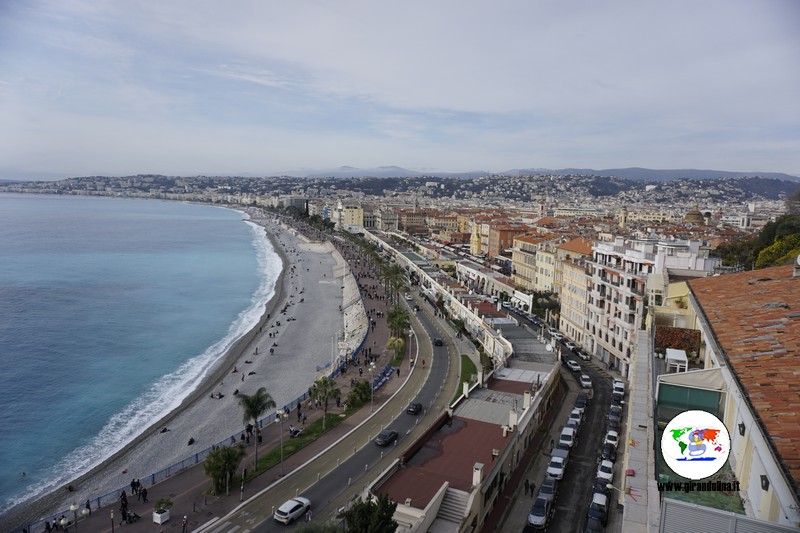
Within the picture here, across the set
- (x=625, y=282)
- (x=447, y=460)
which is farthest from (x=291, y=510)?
(x=625, y=282)

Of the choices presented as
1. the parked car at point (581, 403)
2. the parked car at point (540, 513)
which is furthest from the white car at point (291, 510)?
the parked car at point (581, 403)

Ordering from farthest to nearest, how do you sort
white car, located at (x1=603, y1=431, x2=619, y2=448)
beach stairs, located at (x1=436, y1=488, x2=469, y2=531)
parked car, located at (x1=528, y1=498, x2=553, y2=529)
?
white car, located at (x1=603, y1=431, x2=619, y2=448), parked car, located at (x1=528, y1=498, x2=553, y2=529), beach stairs, located at (x1=436, y1=488, x2=469, y2=531)

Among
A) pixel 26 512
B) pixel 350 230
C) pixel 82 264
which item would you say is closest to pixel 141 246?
pixel 82 264

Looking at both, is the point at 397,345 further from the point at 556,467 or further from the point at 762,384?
the point at 762,384

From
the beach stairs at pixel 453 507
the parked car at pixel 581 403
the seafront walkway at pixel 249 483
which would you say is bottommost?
the seafront walkway at pixel 249 483

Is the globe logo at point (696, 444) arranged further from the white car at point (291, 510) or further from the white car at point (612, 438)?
the white car at point (612, 438)

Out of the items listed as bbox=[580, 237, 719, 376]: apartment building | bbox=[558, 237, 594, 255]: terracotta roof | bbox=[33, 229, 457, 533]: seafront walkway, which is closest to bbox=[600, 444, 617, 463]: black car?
bbox=[33, 229, 457, 533]: seafront walkway

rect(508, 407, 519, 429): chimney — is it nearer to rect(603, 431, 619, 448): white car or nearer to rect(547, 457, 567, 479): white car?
rect(547, 457, 567, 479): white car
